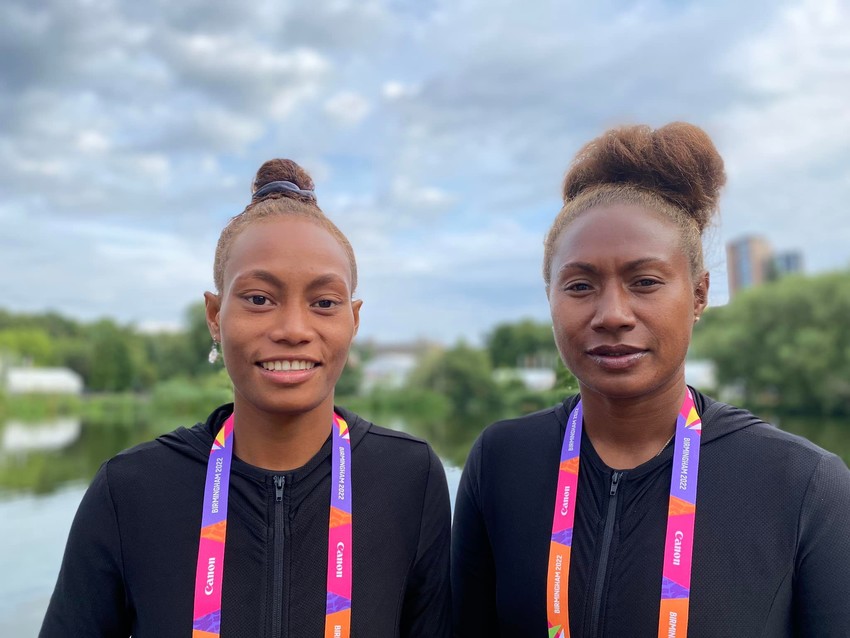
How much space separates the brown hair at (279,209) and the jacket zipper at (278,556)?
0.74m

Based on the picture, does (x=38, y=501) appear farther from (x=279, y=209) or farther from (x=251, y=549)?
(x=279, y=209)

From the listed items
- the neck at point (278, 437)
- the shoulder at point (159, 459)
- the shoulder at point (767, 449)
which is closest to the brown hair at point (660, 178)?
the shoulder at point (767, 449)

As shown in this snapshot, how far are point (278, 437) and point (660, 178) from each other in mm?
1627

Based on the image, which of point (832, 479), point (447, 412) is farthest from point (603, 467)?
point (447, 412)

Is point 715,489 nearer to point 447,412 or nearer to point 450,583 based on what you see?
point 450,583

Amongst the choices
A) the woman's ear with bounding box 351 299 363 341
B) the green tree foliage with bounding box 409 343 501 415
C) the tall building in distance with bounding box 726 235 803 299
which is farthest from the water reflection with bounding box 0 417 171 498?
the tall building in distance with bounding box 726 235 803 299

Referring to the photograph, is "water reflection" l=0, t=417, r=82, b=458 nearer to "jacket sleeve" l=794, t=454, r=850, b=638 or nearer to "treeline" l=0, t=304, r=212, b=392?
"treeline" l=0, t=304, r=212, b=392

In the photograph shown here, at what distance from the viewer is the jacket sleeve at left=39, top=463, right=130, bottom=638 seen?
2.22 m

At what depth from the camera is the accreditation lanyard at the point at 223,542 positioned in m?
2.23

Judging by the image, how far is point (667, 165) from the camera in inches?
99.7

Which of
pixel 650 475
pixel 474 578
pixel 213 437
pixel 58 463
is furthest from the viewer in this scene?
pixel 58 463

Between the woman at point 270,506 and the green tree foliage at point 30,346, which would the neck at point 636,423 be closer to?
the woman at point 270,506

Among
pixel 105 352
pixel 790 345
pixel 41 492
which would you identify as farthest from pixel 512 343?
pixel 105 352

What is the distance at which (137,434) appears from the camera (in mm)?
40156
